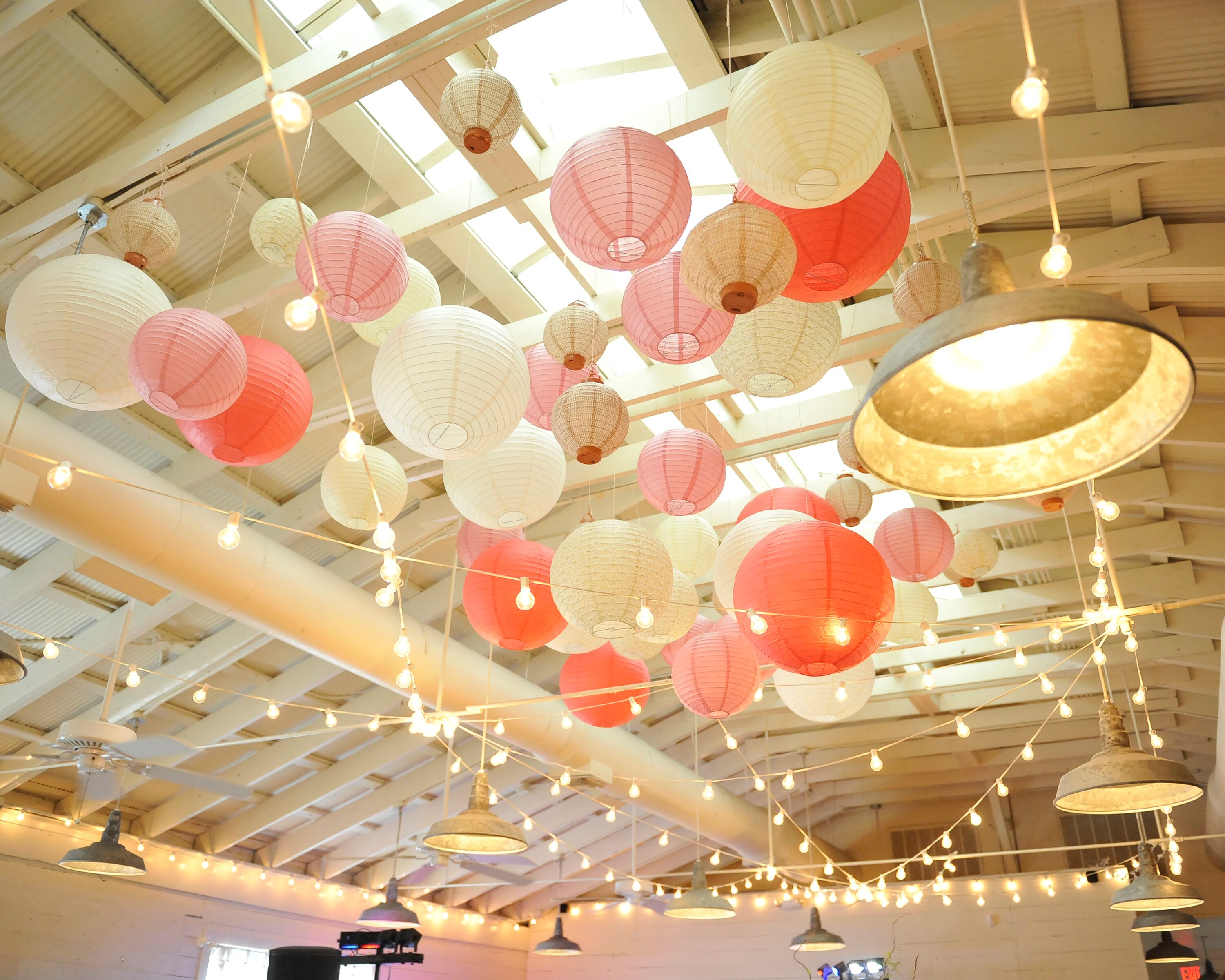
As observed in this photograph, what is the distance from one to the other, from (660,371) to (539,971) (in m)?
11.5

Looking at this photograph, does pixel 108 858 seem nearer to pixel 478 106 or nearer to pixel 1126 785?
pixel 478 106

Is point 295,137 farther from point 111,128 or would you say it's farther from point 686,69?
point 686,69

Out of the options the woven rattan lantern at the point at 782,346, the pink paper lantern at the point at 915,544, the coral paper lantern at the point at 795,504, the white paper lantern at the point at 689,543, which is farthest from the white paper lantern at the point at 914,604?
the woven rattan lantern at the point at 782,346

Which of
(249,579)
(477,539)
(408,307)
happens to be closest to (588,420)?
(408,307)

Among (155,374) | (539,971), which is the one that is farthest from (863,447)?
(539,971)

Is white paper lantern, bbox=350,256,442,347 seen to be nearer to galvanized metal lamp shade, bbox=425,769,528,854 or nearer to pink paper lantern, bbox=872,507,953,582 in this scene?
galvanized metal lamp shade, bbox=425,769,528,854

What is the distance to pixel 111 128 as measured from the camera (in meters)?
4.13

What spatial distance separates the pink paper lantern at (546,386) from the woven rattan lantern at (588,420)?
354 millimetres

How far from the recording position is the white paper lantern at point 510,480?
3.44 m

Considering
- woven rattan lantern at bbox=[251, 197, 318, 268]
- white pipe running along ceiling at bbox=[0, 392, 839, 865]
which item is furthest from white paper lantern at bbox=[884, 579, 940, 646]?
woven rattan lantern at bbox=[251, 197, 318, 268]

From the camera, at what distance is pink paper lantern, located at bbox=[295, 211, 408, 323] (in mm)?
2816

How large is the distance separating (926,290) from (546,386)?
1446 millimetres

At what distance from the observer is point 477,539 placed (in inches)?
175

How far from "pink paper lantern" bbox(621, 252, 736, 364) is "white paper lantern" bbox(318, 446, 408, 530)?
1291 millimetres
